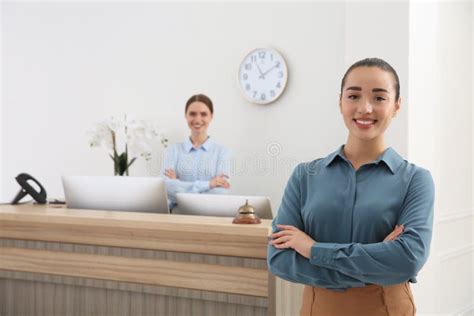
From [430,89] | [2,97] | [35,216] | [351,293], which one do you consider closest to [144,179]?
[35,216]

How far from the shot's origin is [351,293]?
171 cm

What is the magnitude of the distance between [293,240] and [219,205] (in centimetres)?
88

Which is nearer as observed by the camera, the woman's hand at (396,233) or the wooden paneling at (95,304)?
the woman's hand at (396,233)

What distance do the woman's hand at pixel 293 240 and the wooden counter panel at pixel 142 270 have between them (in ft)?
1.62

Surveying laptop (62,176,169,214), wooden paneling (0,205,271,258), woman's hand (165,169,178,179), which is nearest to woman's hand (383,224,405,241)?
wooden paneling (0,205,271,258)

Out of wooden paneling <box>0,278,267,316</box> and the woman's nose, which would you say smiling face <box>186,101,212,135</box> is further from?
the woman's nose

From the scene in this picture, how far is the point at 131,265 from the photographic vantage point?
2586 millimetres

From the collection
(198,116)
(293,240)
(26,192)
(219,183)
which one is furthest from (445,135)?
(26,192)

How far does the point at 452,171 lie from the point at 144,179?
250 cm

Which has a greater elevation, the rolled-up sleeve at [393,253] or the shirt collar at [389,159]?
the shirt collar at [389,159]

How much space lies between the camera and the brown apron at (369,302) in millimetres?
1678

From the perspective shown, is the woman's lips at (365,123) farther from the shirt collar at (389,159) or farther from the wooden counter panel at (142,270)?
the wooden counter panel at (142,270)

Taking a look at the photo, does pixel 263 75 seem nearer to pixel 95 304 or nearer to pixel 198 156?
pixel 198 156

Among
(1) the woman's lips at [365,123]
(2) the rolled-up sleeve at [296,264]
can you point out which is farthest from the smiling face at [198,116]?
(1) the woman's lips at [365,123]
